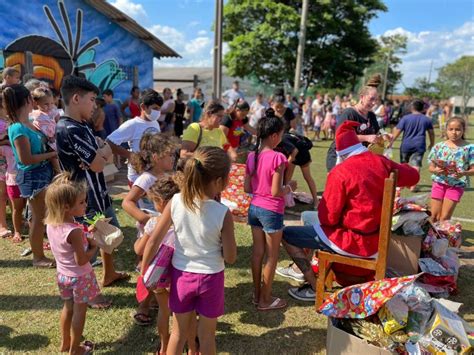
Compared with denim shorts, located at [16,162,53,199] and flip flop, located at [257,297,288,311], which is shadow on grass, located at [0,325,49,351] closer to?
denim shorts, located at [16,162,53,199]

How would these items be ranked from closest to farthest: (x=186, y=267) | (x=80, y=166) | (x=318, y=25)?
(x=186, y=267), (x=80, y=166), (x=318, y=25)

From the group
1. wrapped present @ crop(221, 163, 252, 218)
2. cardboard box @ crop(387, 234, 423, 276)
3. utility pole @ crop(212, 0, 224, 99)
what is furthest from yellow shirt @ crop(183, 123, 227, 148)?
utility pole @ crop(212, 0, 224, 99)

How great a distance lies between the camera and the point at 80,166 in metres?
3.02

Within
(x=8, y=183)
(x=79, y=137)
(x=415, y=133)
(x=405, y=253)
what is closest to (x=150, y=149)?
(x=79, y=137)

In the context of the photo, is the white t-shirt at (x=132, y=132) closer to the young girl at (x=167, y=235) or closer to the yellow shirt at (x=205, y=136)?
the yellow shirt at (x=205, y=136)

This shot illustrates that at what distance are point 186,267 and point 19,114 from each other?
8.30 feet

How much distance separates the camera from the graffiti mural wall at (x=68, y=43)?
984 centimetres

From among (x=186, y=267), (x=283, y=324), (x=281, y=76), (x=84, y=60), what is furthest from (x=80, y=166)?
(x=281, y=76)

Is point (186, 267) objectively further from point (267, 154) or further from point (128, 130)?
point (128, 130)

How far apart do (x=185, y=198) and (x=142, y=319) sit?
1.42 metres

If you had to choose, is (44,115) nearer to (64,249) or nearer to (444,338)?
(64,249)

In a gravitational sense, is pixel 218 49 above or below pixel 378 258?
above

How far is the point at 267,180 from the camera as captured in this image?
3033 mm

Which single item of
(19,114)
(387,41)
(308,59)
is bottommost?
(19,114)
